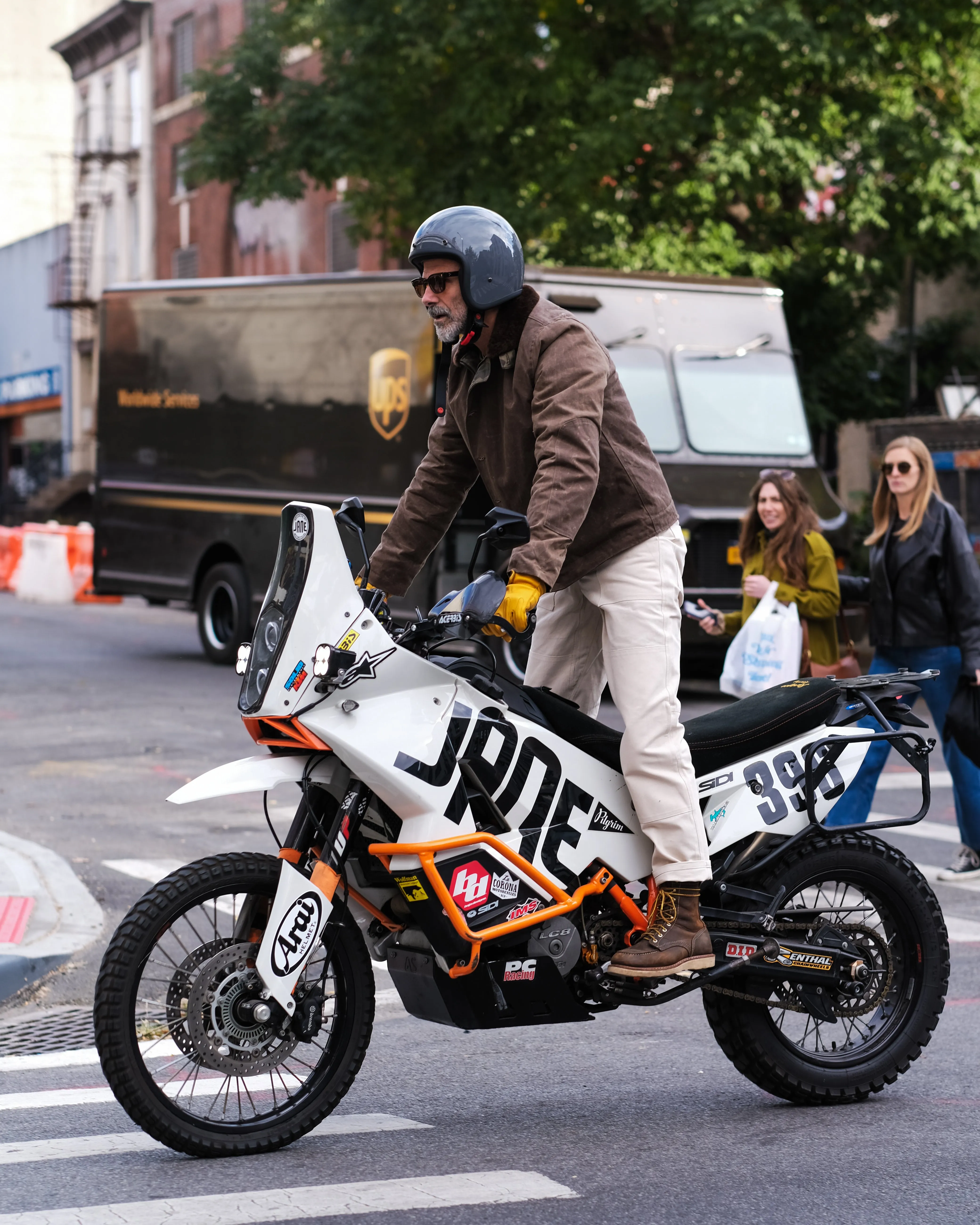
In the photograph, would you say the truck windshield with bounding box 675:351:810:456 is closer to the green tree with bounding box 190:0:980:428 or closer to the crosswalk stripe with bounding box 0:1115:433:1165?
the green tree with bounding box 190:0:980:428

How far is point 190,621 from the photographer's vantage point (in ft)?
75.5

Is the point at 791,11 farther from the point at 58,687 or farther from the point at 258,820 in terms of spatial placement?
the point at 258,820

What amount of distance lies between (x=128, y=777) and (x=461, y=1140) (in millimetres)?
6470

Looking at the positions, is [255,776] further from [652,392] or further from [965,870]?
[652,392]

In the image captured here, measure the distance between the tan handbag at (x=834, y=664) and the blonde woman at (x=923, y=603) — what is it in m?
0.30

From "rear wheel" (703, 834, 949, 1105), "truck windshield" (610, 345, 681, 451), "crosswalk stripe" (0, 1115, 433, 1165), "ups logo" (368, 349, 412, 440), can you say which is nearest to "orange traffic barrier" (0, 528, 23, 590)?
"ups logo" (368, 349, 412, 440)

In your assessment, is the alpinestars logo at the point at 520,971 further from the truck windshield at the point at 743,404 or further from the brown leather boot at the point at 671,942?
the truck windshield at the point at 743,404

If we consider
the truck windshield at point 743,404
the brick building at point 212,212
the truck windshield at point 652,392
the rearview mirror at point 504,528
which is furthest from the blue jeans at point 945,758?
the brick building at point 212,212

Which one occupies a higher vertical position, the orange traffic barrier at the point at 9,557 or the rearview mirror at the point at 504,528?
the rearview mirror at the point at 504,528

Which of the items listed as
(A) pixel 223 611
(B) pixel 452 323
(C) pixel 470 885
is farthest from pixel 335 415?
(C) pixel 470 885

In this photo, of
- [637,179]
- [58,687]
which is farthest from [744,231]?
[58,687]

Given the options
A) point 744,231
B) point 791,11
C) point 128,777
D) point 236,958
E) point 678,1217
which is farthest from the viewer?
point 744,231

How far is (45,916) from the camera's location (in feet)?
22.4

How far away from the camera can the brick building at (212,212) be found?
34406mm
